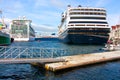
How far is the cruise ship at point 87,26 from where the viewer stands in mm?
84375

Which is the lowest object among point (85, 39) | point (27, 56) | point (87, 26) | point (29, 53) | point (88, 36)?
point (27, 56)

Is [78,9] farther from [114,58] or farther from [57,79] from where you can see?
[57,79]

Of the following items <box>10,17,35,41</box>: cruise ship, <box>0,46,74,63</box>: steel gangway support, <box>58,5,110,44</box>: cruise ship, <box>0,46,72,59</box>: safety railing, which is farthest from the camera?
<box>10,17,35,41</box>: cruise ship

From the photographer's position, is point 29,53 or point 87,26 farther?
point 87,26

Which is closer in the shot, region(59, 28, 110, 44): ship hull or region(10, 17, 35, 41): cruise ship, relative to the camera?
region(59, 28, 110, 44): ship hull

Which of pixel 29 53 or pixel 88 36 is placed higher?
pixel 88 36

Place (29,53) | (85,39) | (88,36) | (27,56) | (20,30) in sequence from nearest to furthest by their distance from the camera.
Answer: (27,56)
(29,53)
(88,36)
(85,39)
(20,30)

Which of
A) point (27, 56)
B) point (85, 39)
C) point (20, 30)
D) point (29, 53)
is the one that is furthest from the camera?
point (20, 30)

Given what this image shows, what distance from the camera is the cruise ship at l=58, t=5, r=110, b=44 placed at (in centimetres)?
8438

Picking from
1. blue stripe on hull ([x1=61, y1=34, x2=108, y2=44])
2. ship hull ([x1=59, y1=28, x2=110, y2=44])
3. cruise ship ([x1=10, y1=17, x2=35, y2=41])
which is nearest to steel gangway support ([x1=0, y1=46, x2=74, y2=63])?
blue stripe on hull ([x1=61, y1=34, x2=108, y2=44])

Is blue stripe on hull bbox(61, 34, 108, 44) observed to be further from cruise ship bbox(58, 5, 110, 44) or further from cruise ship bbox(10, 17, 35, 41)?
cruise ship bbox(10, 17, 35, 41)

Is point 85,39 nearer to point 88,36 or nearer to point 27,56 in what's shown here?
point 88,36

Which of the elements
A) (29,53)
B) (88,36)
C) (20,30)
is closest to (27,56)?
(29,53)

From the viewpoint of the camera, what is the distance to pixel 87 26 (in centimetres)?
8550
